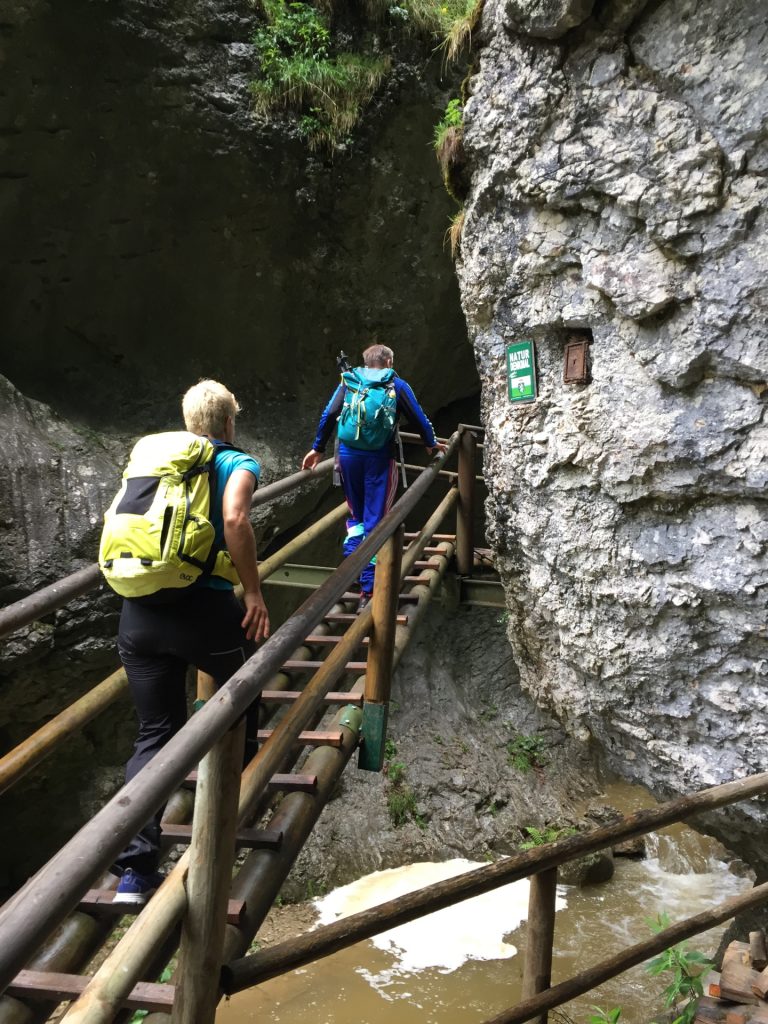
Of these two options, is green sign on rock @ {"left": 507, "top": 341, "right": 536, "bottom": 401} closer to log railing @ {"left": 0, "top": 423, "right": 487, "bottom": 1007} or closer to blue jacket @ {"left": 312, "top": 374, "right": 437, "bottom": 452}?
blue jacket @ {"left": 312, "top": 374, "right": 437, "bottom": 452}

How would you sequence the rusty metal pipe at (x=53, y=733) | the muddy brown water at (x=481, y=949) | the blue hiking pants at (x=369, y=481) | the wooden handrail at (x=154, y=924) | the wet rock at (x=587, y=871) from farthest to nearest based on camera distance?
the wet rock at (x=587, y=871)
the muddy brown water at (x=481, y=949)
the blue hiking pants at (x=369, y=481)
the rusty metal pipe at (x=53, y=733)
the wooden handrail at (x=154, y=924)

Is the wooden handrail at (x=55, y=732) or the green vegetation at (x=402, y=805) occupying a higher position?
the wooden handrail at (x=55, y=732)

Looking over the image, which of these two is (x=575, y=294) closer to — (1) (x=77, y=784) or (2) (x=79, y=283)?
(2) (x=79, y=283)

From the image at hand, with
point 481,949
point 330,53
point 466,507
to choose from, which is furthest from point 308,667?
point 330,53

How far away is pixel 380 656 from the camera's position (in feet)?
10.2

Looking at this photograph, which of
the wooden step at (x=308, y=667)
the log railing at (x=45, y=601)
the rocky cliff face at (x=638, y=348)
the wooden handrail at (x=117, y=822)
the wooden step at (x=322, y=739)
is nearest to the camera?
the wooden handrail at (x=117, y=822)

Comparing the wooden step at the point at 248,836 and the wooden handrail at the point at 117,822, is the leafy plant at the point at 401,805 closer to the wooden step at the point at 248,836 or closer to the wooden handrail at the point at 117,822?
the wooden step at the point at 248,836

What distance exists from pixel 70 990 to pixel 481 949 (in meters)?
4.67

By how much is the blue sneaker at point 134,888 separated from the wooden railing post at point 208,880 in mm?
380

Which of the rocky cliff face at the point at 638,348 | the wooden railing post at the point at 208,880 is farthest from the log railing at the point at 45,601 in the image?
the rocky cliff face at the point at 638,348

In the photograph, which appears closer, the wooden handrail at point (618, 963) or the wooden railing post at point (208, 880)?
the wooden railing post at point (208, 880)

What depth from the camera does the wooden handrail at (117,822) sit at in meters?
0.91

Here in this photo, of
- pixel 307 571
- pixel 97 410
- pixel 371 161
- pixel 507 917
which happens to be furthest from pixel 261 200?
pixel 507 917

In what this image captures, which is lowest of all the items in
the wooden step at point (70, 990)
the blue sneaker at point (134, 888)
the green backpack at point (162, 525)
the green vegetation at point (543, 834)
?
the green vegetation at point (543, 834)
